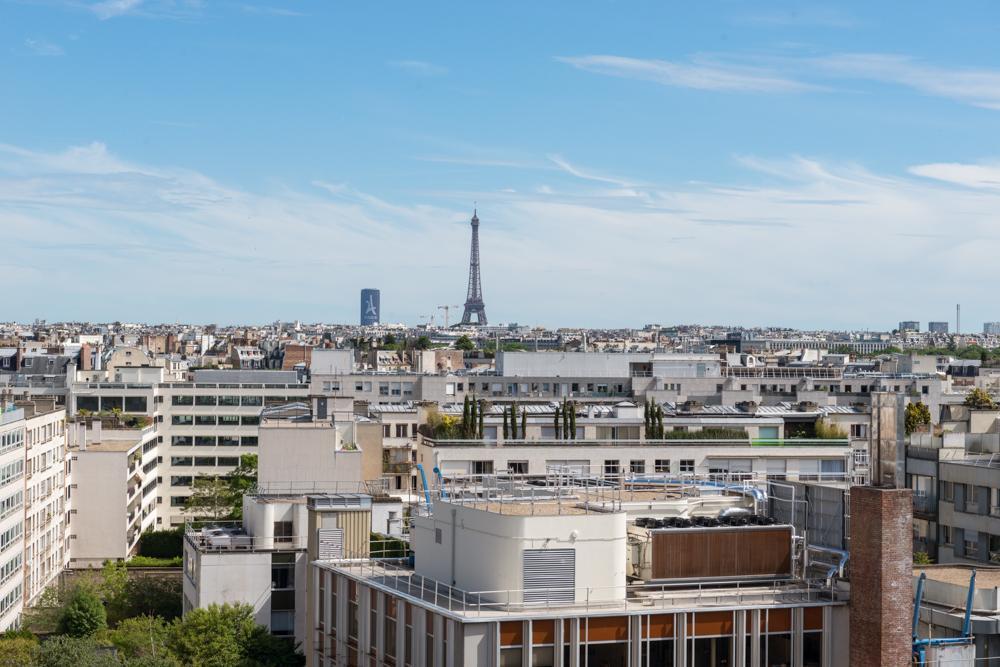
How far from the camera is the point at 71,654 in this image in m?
40.7

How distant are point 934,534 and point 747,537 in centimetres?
1870

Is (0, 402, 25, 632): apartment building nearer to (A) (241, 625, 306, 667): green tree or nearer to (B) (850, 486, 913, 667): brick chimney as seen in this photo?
(A) (241, 625, 306, 667): green tree

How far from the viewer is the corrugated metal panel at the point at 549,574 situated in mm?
26625

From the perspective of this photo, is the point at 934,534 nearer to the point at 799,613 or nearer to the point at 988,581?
the point at 988,581

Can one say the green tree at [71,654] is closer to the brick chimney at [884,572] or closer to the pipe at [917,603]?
the brick chimney at [884,572]

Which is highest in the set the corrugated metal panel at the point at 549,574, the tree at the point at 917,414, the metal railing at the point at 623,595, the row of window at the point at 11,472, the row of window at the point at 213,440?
the tree at the point at 917,414

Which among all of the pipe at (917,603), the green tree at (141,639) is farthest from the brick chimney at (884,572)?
the green tree at (141,639)

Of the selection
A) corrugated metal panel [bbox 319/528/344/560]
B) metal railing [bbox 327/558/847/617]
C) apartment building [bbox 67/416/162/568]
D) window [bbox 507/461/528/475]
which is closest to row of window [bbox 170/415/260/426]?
apartment building [bbox 67/416/162/568]

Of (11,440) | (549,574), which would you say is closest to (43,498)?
(11,440)

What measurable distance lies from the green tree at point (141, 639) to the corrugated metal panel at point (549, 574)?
16463 millimetres

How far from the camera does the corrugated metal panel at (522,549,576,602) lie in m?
26.6

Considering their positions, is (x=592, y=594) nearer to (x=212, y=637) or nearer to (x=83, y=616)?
(x=212, y=637)

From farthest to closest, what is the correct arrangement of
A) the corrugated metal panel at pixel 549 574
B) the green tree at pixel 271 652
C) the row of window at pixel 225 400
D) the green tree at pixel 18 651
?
the row of window at pixel 225 400, the green tree at pixel 18 651, the green tree at pixel 271 652, the corrugated metal panel at pixel 549 574

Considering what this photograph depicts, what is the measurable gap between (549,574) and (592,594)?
92cm
